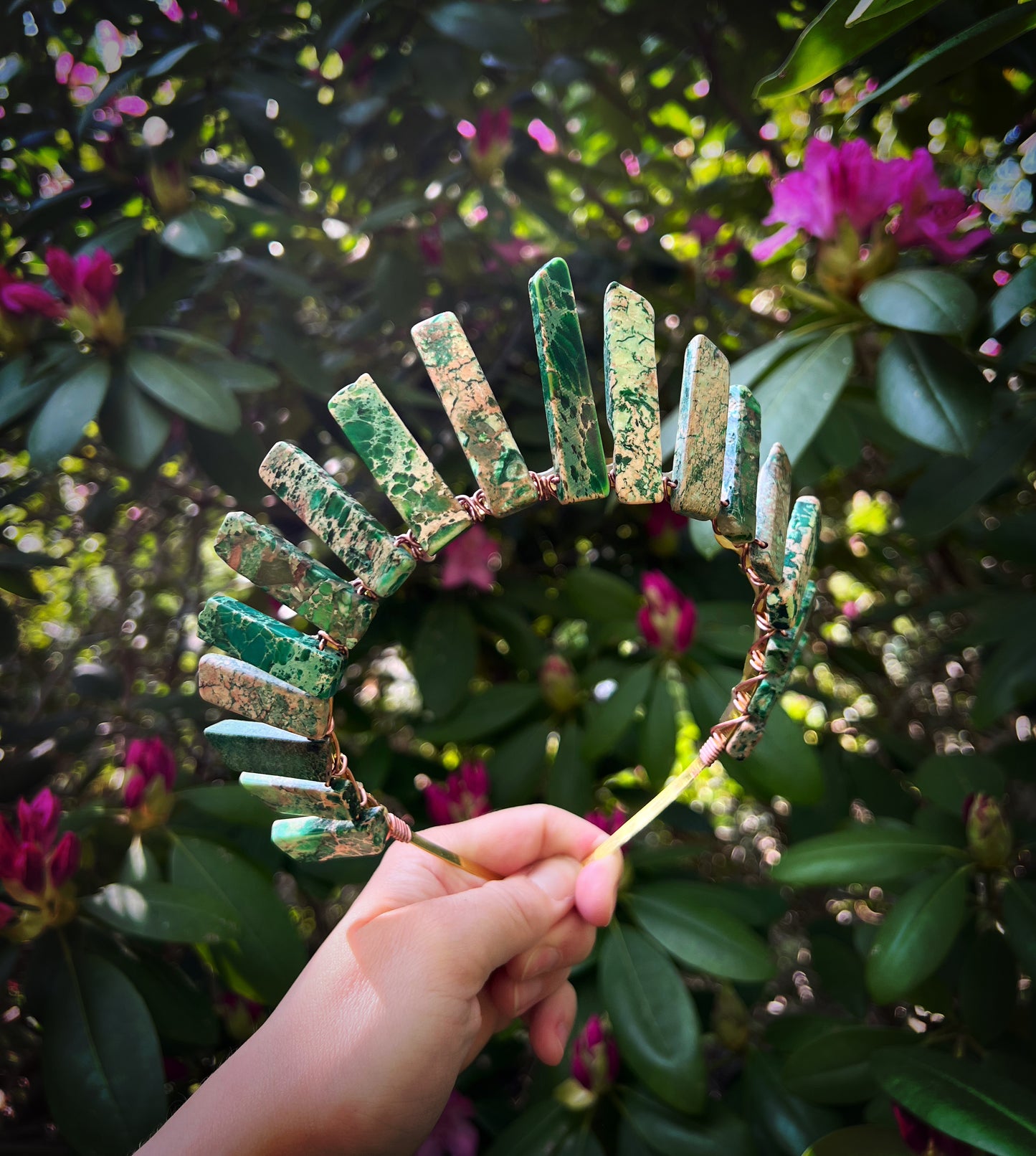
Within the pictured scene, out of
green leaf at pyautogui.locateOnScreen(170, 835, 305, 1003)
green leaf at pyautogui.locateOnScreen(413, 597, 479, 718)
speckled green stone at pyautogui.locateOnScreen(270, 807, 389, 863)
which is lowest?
green leaf at pyautogui.locateOnScreen(413, 597, 479, 718)

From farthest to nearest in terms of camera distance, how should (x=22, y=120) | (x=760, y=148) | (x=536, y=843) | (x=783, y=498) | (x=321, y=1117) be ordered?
(x=760, y=148) → (x=22, y=120) → (x=536, y=843) → (x=783, y=498) → (x=321, y=1117)

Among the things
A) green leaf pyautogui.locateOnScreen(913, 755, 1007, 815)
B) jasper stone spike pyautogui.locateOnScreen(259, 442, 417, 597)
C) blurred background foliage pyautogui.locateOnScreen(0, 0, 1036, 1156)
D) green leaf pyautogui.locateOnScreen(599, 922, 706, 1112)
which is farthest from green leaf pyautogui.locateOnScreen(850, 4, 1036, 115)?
green leaf pyautogui.locateOnScreen(599, 922, 706, 1112)

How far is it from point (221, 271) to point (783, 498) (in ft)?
2.88

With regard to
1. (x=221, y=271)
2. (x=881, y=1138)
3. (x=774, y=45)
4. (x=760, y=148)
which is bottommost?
(x=881, y=1138)

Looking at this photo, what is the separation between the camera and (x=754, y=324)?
1.33 m

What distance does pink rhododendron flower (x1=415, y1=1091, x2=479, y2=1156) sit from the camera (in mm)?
994

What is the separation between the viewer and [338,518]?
63 cm

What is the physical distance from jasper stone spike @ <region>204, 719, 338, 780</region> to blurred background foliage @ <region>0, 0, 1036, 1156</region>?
0.23 meters

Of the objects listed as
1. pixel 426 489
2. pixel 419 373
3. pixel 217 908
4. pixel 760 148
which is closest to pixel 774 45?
pixel 760 148

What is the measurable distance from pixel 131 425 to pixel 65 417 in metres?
0.07

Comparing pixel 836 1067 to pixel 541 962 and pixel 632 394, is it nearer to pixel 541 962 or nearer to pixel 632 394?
pixel 541 962

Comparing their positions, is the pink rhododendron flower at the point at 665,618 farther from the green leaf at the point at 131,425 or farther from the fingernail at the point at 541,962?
the green leaf at the point at 131,425

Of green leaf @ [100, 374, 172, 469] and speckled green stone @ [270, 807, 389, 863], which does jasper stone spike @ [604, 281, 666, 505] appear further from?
green leaf @ [100, 374, 172, 469]

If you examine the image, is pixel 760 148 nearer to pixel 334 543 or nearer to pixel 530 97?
pixel 530 97
